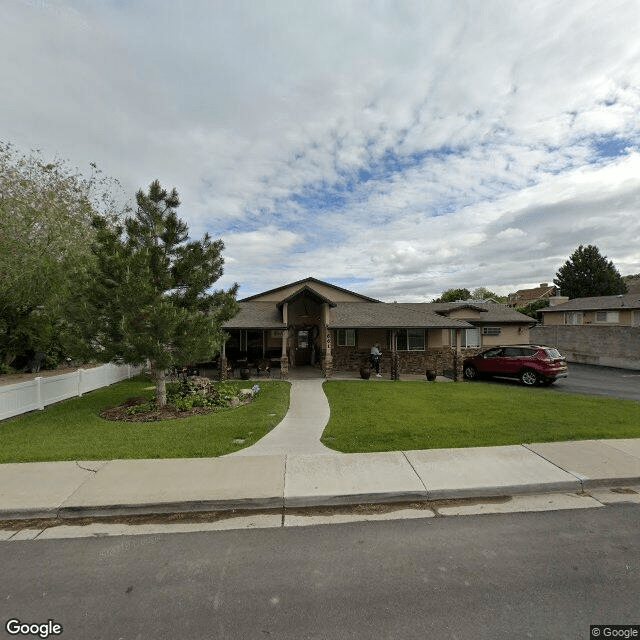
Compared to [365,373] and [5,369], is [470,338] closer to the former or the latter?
[365,373]

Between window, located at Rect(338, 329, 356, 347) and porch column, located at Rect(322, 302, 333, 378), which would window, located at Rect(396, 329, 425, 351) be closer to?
window, located at Rect(338, 329, 356, 347)

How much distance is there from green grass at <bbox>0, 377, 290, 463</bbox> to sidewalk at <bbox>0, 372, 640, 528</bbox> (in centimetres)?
46

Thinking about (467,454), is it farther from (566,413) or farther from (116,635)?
(116,635)

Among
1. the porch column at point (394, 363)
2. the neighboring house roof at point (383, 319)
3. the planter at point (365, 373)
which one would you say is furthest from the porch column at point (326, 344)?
the porch column at point (394, 363)

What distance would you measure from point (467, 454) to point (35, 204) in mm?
18897

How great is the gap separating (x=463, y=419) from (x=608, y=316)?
33014mm

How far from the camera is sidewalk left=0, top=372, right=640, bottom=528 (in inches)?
196

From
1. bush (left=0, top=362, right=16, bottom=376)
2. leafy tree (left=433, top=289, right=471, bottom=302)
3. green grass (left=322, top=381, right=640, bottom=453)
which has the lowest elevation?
green grass (left=322, top=381, right=640, bottom=453)

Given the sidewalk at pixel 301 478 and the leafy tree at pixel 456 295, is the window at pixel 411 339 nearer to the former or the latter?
the sidewalk at pixel 301 478

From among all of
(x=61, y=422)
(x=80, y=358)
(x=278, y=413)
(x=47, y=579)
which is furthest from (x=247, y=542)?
(x=80, y=358)

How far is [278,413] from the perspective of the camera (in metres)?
10.2

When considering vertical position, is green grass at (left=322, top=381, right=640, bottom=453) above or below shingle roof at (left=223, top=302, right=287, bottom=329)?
below

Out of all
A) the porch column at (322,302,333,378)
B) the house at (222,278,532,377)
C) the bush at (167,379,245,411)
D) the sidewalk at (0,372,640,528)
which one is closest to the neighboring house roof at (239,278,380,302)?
the house at (222,278,532,377)

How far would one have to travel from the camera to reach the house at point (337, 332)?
18344mm
